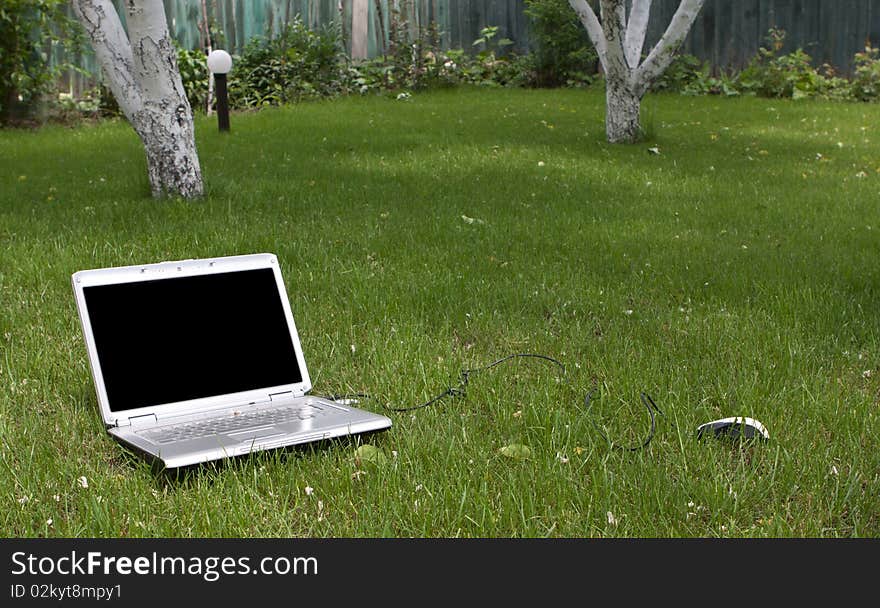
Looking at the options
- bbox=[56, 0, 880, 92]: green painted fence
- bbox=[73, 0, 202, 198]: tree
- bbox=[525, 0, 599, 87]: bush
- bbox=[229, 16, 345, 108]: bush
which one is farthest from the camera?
bbox=[525, 0, 599, 87]: bush

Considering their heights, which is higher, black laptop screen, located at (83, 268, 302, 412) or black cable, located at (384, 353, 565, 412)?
black laptop screen, located at (83, 268, 302, 412)

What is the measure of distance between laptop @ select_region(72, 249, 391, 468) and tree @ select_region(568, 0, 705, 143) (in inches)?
299

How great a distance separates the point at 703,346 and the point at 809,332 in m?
0.52

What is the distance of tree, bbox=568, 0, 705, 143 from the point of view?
10086 mm

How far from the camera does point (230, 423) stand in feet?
9.95

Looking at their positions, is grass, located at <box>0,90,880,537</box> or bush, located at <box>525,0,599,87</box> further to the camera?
bush, located at <box>525,0,599,87</box>

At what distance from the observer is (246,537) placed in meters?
2.36

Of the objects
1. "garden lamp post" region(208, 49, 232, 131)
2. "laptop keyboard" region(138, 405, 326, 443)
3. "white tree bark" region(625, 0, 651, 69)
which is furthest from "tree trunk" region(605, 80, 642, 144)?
"laptop keyboard" region(138, 405, 326, 443)

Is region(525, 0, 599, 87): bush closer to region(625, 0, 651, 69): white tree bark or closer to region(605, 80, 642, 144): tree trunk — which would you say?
region(625, 0, 651, 69): white tree bark

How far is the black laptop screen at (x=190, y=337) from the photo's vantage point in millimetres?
3068

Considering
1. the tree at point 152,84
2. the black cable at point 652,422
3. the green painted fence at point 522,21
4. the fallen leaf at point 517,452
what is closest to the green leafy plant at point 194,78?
the green painted fence at point 522,21

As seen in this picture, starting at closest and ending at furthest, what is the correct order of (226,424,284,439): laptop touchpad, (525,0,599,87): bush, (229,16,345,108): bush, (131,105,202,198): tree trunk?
(226,424,284,439): laptop touchpad → (131,105,202,198): tree trunk → (229,16,345,108): bush → (525,0,599,87): bush

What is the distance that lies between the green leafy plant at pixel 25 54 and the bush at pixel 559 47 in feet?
25.3

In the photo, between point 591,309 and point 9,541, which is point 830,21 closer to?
point 591,309
